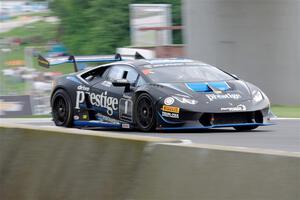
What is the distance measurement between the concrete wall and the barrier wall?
52.4ft

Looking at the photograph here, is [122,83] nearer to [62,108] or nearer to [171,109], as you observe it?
[171,109]

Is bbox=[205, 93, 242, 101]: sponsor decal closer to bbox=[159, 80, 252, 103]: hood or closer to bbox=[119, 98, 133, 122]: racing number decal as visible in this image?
bbox=[159, 80, 252, 103]: hood

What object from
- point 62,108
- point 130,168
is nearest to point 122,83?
point 62,108

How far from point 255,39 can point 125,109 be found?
1012 centimetres

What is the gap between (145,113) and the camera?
40.9ft

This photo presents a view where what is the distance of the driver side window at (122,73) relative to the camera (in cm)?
1308

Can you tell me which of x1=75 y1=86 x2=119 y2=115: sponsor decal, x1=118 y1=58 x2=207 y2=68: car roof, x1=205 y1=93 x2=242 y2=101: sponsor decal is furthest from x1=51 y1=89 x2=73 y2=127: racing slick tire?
x1=205 y1=93 x2=242 y2=101: sponsor decal

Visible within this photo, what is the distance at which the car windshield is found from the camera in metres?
12.8

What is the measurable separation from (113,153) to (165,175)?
57 centimetres

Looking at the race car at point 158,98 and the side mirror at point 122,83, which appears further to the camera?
the side mirror at point 122,83

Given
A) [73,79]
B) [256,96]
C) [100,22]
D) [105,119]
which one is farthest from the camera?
[100,22]

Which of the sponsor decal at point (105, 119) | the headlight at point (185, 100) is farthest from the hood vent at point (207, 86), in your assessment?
the sponsor decal at point (105, 119)

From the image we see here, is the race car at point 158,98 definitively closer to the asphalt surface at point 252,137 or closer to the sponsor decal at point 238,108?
the sponsor decal at point 238,108

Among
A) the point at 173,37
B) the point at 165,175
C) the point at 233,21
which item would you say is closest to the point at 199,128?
the point at 165,175
